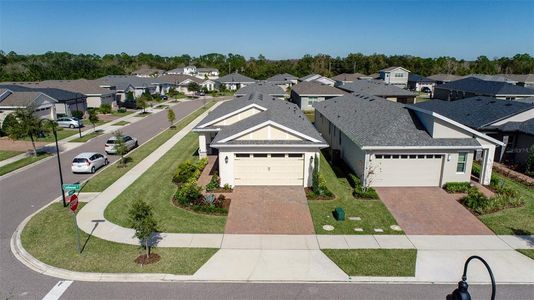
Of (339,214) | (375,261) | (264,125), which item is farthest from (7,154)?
(375,261)

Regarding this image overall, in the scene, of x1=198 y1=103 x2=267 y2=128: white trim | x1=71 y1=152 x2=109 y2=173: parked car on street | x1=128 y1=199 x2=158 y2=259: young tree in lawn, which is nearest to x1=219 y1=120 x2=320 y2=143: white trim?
x1=198 y1=103 x2=267 y2=128: white trim

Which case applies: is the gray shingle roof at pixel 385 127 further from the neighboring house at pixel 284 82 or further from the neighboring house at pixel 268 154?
the neighboring house at pixel 284 82

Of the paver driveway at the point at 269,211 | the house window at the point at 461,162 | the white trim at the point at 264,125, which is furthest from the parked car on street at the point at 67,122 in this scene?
the house window at the point at 461,162

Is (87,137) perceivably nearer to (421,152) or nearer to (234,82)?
(421,152)

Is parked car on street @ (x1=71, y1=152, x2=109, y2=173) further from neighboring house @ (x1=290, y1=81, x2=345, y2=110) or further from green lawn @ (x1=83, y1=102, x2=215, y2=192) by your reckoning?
neighboring house @ (x1=290, y1=81, x2=345, y2=110)

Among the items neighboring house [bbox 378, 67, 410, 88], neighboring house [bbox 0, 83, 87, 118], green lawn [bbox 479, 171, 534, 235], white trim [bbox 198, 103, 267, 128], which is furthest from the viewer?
neighboring house [bbox 378, 67, 410, 88]

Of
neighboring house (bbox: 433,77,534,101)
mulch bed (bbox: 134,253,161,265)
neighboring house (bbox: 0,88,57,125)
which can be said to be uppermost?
neighboring house (bbox: 433,77,534,101)

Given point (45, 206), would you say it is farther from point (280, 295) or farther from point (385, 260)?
point (385, 260)
